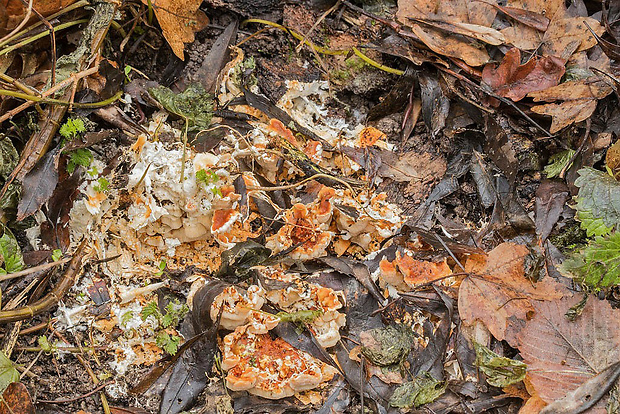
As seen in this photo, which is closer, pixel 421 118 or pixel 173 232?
pixel 173 232

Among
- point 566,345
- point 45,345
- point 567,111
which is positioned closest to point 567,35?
point 567,111

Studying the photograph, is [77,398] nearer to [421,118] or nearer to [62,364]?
[62,364]

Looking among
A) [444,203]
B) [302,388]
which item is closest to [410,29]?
[444,203]

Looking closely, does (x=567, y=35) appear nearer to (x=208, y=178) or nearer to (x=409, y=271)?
(x=409, y=271)

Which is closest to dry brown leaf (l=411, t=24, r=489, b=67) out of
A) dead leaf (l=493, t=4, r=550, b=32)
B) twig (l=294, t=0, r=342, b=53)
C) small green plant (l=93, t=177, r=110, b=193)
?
dead leaf (l=493, t=4, r=550, b=32)

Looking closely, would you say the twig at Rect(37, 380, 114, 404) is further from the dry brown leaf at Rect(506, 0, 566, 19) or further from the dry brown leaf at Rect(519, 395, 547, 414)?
the dry brown leaf at Rect(506, 0, 566, 19)

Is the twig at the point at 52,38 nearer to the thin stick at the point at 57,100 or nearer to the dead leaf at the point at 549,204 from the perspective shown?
the thin stick at the point at 57,100

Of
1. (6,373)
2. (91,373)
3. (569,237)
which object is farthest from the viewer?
(569,237)
